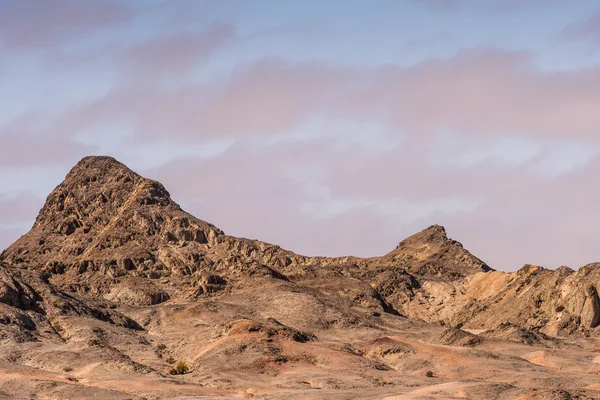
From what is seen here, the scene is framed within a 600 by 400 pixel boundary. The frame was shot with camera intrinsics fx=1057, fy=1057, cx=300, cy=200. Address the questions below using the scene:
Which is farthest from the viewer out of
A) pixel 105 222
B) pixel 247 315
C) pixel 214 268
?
pixel 105 222

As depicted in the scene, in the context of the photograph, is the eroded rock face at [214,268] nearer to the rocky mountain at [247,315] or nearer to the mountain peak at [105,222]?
the mountain peak at [105,222]

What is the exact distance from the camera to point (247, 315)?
435ft

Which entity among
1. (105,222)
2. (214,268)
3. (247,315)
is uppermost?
(105,222)

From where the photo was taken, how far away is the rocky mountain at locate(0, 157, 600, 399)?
8806 cm

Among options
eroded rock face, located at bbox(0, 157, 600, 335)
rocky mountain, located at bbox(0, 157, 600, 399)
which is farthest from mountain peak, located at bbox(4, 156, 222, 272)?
rocky mountain, located at bbox(0, 157, 600, 399)

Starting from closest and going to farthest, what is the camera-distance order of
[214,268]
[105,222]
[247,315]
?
[247,315] → [214,268] → [105,222]

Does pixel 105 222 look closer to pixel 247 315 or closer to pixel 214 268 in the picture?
pixel 214 268

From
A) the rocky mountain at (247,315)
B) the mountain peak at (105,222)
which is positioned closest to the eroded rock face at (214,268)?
the mountain peak at (105,222)

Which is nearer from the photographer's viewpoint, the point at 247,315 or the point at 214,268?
the point at 247,315

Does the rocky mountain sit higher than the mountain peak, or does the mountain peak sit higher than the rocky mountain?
the mountain peak

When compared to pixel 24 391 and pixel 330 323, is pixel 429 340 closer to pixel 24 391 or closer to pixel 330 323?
pixel 330 323

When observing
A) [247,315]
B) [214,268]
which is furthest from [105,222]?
[247,315]

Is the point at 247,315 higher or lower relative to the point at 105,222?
lower

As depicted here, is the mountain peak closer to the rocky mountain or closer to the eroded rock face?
the eroded rock face
